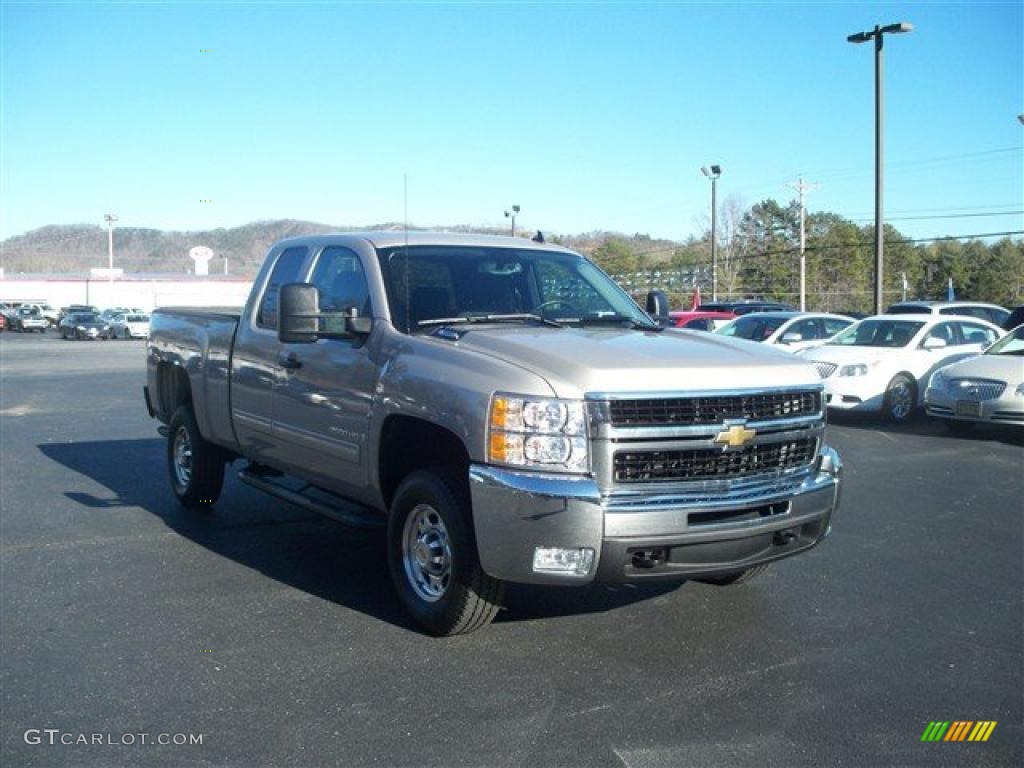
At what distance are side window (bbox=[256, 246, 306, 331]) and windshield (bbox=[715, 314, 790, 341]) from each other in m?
11.9

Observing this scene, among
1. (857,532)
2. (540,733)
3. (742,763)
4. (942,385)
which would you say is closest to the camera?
(742,763)

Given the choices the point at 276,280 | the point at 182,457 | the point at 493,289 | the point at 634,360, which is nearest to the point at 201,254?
the point at 182,457

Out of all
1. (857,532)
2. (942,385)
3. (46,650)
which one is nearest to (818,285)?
(942,385)

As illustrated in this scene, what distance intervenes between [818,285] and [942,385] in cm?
4485

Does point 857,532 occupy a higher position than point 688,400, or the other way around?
point 688,400

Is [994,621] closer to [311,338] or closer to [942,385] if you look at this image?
[311,338]

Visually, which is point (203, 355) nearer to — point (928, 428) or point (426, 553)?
point (426, 553)

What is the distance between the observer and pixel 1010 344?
13305mm

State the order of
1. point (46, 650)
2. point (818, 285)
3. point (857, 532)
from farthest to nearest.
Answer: point (818, 285) < point (857, 532) < point (46, 650)

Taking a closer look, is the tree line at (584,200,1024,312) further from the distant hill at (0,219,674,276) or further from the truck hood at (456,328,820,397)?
the distant hill at (0,219,674,276)

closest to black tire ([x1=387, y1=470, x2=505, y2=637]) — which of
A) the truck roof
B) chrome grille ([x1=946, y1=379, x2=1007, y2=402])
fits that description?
the truck roof

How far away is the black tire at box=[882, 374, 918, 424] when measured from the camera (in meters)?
14.5

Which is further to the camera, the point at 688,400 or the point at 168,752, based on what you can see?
the point at 688,400

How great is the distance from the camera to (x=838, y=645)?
510cm
